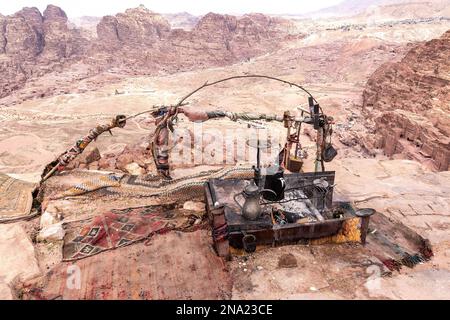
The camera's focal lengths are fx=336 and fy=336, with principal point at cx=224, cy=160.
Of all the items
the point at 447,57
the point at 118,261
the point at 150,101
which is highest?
the point at 447,57

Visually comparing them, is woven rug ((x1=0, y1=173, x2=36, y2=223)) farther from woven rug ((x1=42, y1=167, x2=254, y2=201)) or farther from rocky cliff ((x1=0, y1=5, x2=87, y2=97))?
rocky cliff ((x1=0, y1=5, x2=87, y2=97))

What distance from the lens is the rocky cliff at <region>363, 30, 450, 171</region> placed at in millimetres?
15852

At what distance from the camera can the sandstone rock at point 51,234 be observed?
6.81 m

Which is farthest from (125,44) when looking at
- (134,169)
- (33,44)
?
(134,169)

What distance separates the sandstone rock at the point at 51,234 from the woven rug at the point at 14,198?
47.6 inches

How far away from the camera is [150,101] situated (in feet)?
105

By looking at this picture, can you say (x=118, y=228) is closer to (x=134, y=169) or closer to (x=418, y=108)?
(x=134, y=169)

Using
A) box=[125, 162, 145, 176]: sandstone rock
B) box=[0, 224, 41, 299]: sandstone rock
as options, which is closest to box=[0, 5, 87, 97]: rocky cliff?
box=[125, 162, 145, 176]: sandstone rock

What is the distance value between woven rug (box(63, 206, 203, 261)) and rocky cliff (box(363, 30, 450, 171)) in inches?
508

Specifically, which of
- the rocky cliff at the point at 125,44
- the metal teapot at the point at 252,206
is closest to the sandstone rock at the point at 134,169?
the metal teapot at the point at 252,206

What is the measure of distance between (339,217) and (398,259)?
1.41 meters

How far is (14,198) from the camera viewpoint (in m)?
8.42
